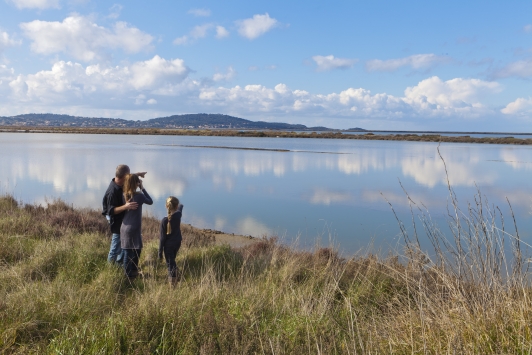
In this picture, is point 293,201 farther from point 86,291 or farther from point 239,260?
point 86,291

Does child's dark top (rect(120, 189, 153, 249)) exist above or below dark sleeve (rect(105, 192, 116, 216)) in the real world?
below

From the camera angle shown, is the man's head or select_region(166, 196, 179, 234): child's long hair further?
the man's head

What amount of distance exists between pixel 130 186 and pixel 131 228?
0.59 meters

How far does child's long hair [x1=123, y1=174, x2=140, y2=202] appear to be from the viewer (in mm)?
5938

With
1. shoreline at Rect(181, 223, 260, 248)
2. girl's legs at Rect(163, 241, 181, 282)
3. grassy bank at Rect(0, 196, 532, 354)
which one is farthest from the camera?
shoreline at Rect(181, 223, 260, 248)

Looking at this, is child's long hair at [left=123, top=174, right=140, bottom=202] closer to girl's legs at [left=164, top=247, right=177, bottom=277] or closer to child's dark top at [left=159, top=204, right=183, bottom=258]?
child's dark top at [left=159, top=204, right=183, bottom=258]

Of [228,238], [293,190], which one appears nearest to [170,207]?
[228,238]

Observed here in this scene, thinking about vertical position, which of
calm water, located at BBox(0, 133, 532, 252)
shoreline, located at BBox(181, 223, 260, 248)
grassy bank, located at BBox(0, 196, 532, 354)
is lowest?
shoreline, located at BBox(181, 223, 260, 248)

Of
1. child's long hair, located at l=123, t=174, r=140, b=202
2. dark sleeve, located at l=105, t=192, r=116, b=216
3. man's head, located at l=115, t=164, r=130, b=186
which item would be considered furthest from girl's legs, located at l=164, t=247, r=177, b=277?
man's head, located at l=115, t=164, r=130, b=186

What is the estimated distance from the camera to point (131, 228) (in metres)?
5.99

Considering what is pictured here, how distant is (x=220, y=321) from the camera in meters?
3.96

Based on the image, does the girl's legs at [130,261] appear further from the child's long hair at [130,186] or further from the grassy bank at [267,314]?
the child's long hair at [130,186]

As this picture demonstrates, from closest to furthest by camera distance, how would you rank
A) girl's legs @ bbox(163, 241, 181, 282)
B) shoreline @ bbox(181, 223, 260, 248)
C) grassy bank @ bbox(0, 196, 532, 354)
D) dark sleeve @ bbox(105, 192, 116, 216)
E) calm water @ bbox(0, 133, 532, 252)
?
1. grassy bank @ bbox(0, 196, 532, 354)
2. girl's legs @ bbox(163, 241, 181, 282)
3. dark sleeve @ bbox(105, 192, 116, 216)
4. shoreline @ bbox(181, 223, 260, 248)
5. calm water @ bbox(0, 133, 532, 252)

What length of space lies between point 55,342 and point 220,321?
4.52 ft
